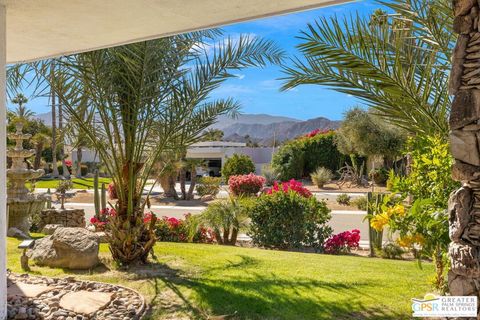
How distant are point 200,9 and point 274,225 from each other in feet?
18.9

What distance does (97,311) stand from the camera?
4.14m

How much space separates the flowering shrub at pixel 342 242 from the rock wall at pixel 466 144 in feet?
19.7

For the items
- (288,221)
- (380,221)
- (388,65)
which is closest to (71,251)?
(380,221)

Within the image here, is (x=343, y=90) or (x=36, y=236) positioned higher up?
(x=343, y=90)

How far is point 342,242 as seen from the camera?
28.1 feet

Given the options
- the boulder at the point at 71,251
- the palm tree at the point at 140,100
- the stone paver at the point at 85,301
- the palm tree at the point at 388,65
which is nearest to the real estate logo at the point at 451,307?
the palm tree at the point at 388,65

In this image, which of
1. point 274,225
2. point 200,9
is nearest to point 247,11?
point 200,9

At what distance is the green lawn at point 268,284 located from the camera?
414cm

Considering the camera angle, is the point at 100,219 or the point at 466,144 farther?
the point at 100,219

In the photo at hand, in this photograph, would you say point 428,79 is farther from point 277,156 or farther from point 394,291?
point 277,156

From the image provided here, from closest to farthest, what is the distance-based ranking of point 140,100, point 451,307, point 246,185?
point 451,307, point 140,100, point 246,185

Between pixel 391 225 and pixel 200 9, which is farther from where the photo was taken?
pixel 200 9

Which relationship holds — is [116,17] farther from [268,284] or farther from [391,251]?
[391,251]

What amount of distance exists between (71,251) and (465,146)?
5069 mm
